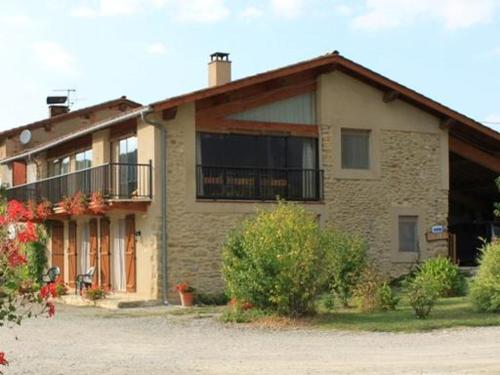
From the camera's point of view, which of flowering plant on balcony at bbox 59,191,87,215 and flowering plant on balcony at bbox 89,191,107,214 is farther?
flowering plant on balcony at bbox 59,191,87,215

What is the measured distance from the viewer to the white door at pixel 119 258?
26.2 meters

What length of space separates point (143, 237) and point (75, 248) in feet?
20.4

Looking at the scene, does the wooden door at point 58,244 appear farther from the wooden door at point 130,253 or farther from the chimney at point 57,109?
the chimney at point 57,109

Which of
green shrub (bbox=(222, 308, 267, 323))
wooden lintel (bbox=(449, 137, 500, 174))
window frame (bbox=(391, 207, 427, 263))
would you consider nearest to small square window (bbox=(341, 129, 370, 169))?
window frame (bbox=(391, 207, 427, 263))

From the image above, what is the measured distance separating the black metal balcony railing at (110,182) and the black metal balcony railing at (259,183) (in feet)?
4.92

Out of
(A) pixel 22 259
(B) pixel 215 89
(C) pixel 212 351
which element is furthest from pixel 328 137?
(A) pixel 22 259

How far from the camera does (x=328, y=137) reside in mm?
26453

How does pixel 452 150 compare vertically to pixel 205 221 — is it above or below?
above

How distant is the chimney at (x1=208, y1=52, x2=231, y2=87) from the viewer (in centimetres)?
2833

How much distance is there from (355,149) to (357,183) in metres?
1.05

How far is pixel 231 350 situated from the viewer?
13.7 meters

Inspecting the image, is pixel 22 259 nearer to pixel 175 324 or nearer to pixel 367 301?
pixel 175 324

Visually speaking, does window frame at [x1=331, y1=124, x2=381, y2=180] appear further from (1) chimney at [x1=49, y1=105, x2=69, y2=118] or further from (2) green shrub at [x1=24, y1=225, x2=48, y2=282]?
(1) chimney at [x1=49, y1=105, x2=69, y2=118]

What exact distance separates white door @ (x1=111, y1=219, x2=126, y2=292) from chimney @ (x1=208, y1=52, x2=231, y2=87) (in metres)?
5.53
